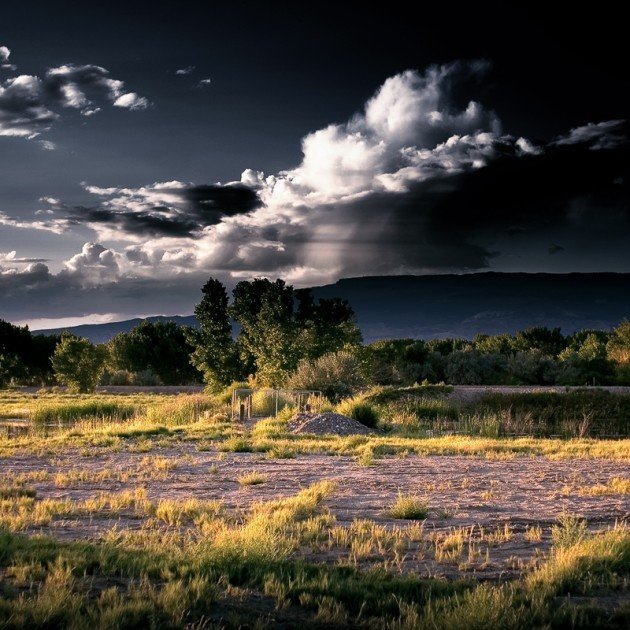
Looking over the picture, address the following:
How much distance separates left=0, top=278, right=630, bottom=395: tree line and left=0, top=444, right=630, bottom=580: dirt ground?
19320mm

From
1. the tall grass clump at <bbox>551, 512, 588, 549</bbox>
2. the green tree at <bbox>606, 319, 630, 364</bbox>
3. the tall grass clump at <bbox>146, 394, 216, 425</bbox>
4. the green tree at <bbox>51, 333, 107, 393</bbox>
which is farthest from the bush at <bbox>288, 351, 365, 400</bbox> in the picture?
the green tree at <bbox>51, 333, 107, 393</bbox>

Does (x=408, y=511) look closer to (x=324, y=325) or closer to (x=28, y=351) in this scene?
(x=324, y=325)

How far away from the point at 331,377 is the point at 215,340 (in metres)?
20.2

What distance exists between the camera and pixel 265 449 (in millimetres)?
21531

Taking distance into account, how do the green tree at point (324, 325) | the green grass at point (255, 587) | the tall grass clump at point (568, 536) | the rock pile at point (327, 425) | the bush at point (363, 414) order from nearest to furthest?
1. the green grass at point (255, 587)
2. the tall grass clump at point (568, 536)
3. the rock pile at point (327, 425)
4. the bush at point (363, 414)
5. the green tree at point (324, 325)

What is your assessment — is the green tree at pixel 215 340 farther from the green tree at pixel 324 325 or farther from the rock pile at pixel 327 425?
the rock pile at pixel 327 425

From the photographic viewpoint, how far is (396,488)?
547 inches

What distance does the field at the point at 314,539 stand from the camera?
634cm

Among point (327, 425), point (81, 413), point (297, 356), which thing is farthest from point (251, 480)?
point (297, 356)

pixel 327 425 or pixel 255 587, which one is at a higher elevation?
pixel 255 587

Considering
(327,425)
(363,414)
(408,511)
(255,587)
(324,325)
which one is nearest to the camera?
(255,587)

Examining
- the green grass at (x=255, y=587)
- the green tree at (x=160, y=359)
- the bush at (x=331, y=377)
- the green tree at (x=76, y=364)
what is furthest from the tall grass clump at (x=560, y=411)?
→ the green tree at (x=160, y=359)

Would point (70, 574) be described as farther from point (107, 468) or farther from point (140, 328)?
point (140, 328)

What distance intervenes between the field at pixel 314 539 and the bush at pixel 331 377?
16.6 m
